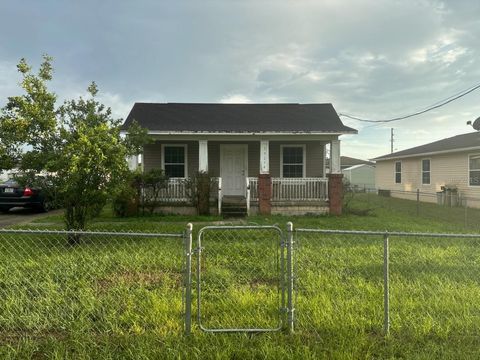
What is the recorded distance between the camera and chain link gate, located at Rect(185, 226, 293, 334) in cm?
339

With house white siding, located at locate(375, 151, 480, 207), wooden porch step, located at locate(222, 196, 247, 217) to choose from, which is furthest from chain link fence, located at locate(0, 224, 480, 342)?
house white siding, located at locate(375, 151, 480, 207)

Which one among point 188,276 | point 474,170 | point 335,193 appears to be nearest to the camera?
point 188,276

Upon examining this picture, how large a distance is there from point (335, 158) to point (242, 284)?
9.02 m

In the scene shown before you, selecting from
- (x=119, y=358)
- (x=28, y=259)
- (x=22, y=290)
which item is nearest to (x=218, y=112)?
(x=28, y=259)

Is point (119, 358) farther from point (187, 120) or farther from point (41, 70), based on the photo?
point (187, 120)

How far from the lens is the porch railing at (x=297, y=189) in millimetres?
12594

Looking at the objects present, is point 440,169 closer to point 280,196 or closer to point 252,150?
point 252,150

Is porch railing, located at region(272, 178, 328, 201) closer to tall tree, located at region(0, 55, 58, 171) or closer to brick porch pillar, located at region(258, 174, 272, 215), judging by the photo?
brick porch pillar, located at region(258, 174, 272, 215)

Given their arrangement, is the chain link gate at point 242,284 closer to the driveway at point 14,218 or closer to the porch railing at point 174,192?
the porch railing at point 174,192

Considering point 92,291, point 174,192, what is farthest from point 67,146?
point 174,192

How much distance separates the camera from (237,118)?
14.6 m

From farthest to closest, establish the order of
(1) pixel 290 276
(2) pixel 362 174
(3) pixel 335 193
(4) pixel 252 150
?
(2) pixel 362 174, (4) pixel 252 150, (3) pixel 335 193, (1) pixel 290 276

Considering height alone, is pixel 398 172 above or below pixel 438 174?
above

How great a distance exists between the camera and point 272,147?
14.5m
